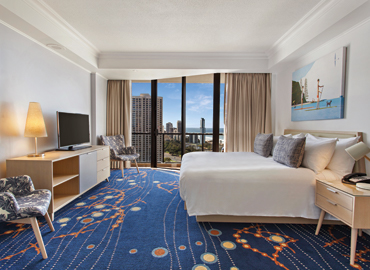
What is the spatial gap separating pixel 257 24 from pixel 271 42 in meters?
0.85

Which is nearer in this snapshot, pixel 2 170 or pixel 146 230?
pixel 146 230

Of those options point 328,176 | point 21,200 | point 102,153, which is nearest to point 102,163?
point 102,153

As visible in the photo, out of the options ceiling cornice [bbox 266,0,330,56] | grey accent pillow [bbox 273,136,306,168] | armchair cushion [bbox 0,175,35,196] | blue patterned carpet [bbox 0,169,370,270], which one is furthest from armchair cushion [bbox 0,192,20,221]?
ceiling cornice [bbox 266,0,330,56]

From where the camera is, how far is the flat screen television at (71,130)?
3102 millimetres

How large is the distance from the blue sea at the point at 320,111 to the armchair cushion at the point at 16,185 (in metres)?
3.74

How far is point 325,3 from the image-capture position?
242 centimetres

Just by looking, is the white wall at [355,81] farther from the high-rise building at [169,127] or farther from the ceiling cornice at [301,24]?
the high-rise building at [169,127]

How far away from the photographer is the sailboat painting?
2.64m

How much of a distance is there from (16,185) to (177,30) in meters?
2.90

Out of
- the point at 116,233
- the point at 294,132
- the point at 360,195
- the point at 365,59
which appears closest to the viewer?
the point at 360,195

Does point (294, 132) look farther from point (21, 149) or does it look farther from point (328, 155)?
point (21, 149)

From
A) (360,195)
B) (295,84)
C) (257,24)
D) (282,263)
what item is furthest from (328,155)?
(257,24)

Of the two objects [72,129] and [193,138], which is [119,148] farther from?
[193,138]

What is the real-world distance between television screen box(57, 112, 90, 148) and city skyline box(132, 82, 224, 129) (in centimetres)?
243
